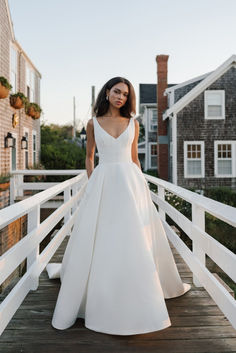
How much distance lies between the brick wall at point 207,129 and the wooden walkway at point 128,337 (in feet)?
49.9

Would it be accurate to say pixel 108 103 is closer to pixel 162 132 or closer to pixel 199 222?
pixel 199 222

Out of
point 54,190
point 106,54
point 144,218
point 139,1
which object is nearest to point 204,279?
point 144,218

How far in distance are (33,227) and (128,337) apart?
1.36 meters

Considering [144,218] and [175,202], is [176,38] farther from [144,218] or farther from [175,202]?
[144,218]

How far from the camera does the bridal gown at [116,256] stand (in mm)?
2459

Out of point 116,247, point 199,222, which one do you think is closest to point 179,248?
point 199,222

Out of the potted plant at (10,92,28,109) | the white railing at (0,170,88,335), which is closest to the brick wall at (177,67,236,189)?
the potted plant at (10,92,28,109)

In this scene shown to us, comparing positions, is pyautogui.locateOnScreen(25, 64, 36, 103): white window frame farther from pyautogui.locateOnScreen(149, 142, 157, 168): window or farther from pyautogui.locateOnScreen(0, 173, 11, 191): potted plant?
pyautogui.locateOnScreen(149, 142, 157, 168): window

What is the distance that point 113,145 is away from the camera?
3004mm

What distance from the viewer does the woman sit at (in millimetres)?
2469

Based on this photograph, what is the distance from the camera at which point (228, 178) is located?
17.8 meters

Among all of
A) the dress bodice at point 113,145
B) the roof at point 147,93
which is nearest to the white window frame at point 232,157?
the roof at point 147,93

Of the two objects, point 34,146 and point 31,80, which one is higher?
point 31,80

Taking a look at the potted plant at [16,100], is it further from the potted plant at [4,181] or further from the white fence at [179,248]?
the white fence at [179,248]
